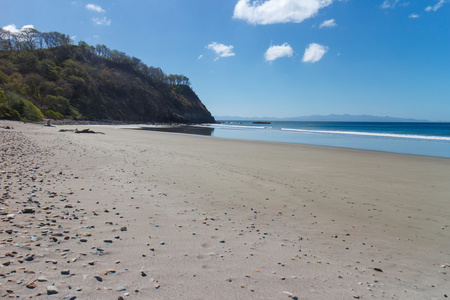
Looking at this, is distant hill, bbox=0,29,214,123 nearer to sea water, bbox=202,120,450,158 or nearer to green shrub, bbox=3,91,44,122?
green shrub, bbox=3,91,44,122

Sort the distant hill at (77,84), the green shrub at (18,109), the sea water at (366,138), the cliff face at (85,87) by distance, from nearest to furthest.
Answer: the sea water at (366,138), the green shrub at (18,109), the distant hill at (77,84), the cliff face at (85,87)

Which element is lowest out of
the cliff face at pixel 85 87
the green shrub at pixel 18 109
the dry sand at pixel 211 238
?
the dry sand at pixel 211 238

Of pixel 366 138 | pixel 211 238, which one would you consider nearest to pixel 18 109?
pixel 211 238

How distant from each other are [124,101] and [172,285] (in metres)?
95.6

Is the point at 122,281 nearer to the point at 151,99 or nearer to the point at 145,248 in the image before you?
the point at 145,248

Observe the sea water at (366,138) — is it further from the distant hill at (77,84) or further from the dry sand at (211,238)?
the distant hill at (77,84)

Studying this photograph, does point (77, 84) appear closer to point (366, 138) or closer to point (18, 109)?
point (18, 109)

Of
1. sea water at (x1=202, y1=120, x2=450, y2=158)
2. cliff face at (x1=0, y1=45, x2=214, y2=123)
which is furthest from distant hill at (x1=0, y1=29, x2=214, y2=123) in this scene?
sea water at (x1=202, y1=120, x2=450, y2=158)

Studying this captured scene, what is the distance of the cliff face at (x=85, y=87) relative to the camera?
58250 millimetres

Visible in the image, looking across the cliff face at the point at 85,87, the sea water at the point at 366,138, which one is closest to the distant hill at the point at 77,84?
the cliff face at the point at 85,87

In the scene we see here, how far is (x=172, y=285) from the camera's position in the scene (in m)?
2.72

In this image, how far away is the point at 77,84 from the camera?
74.4 metres

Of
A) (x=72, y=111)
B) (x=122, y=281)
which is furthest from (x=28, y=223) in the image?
(x=72, y=111)

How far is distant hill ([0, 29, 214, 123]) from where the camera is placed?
54.9 metres
